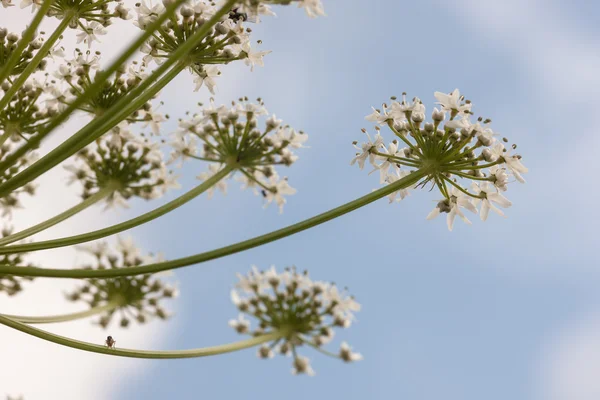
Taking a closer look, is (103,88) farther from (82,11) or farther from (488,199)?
(488,199)

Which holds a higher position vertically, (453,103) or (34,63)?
(453,103)

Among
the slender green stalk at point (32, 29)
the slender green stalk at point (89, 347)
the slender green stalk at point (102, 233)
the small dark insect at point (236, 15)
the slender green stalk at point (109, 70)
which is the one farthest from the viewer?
the small dark insect at point (236, 15)

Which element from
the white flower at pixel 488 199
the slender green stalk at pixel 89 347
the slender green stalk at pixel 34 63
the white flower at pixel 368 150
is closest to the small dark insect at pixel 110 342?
the slender green stalk at pixel 89 347

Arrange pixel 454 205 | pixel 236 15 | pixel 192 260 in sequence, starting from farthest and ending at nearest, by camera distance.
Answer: pixel 454 205, pixel 236 15, pixel 192 260

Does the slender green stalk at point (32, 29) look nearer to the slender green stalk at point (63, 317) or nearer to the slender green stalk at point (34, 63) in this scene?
the slender green stalk at point (34, 63)

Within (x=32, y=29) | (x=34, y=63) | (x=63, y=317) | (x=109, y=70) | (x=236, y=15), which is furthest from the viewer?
(x=63, y=317)

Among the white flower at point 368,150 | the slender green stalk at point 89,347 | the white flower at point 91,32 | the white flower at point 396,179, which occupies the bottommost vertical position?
the slender green stalk at point 89,347

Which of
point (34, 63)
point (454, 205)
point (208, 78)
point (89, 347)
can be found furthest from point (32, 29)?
point (454, 205)

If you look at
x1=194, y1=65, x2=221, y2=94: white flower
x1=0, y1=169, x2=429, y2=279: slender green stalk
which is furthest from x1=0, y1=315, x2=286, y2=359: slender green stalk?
x1=194, y1=65, x2=221, y2=94: white flower
